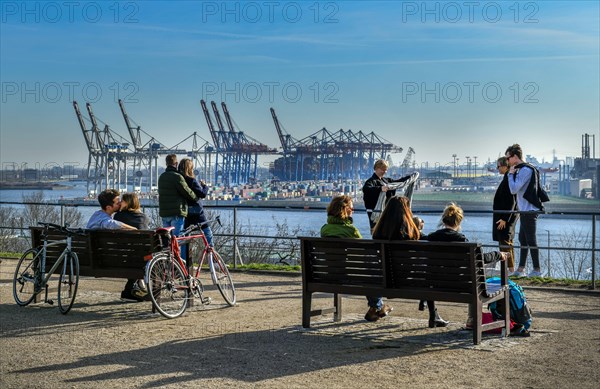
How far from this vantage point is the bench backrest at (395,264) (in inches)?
259

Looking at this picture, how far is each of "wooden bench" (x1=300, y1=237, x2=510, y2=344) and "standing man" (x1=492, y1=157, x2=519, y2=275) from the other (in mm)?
3753

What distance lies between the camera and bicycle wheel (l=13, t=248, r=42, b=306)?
28.9 feet

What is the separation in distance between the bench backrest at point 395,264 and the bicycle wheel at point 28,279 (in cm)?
297

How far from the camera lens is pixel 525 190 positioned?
10867mm

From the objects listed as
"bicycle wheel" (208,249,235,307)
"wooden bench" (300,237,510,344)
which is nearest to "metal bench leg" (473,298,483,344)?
"wooden bench" (300,237,510,344)

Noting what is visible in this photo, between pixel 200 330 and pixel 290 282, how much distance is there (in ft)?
11.3

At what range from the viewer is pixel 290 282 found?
10.7 m

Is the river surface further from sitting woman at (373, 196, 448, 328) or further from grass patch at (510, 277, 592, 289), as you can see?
sitting woman at (373, 196, 448, 328)

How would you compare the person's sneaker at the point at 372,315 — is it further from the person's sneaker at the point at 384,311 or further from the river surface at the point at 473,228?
the river surface at the point at 473,228

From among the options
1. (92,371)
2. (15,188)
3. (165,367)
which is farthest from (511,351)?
(15,188)

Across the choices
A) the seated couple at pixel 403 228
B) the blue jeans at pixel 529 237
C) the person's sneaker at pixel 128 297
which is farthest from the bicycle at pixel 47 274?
the blue jeans at pixel 529 237

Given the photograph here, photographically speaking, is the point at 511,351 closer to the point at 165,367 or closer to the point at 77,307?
the point at 165,367

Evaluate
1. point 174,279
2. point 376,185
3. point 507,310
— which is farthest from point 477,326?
point 376,185

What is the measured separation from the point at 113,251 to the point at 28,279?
0.93 metres
